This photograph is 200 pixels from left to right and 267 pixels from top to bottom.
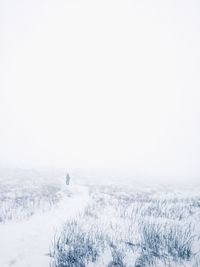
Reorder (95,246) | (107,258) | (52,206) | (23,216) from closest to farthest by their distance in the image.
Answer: (107,258)
(95,246)
(23,216)
(52,206)

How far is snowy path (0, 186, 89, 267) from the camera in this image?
17.0 ft

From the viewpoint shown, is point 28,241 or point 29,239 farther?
point 29,239

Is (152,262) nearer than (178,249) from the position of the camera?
Yes

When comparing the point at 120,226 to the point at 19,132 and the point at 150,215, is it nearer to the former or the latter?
the point at 150,215

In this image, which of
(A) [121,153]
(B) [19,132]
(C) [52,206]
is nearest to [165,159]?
(A) [121,153]

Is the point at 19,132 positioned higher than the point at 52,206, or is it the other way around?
the point at 19,132

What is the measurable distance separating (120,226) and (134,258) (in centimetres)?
282

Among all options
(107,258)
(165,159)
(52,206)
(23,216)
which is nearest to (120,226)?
(107,258)

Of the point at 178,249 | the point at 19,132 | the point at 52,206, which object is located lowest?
the point at 52,206

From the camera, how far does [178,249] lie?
18.2 ft

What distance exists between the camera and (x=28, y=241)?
6.54 meters

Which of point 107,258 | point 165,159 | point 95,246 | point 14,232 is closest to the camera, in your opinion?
point 107,258

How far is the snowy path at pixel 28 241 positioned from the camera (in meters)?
5.17

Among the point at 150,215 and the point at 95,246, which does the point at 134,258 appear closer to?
the point at 95,246
